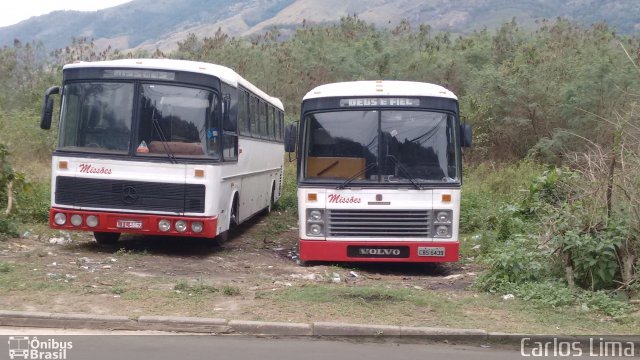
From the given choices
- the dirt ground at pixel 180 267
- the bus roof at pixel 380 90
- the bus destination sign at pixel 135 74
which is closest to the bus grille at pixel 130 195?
the dirt ground at pixel 180 267

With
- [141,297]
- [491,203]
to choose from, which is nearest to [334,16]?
[491,203]

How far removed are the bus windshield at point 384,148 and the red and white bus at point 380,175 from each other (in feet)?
0.05

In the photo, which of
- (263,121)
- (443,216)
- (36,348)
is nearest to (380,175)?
(443,216)

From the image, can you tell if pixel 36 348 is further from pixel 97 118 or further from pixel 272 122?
pixel 272 122

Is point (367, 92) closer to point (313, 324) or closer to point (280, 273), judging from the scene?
point (280, 273)

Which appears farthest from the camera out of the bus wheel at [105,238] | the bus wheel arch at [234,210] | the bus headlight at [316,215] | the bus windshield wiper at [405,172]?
the bus wheel arch at [234,210]

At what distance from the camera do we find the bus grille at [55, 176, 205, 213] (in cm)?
1207

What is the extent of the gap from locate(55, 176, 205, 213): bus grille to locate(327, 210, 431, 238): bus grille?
2.28m

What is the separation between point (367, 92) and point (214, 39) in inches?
1125

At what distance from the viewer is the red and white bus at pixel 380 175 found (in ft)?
37.9

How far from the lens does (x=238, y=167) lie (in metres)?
14.4

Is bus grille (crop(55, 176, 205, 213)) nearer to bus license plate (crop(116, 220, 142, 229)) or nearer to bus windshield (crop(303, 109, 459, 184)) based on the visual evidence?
bus license plate (crop(116, 220, 142, 229))

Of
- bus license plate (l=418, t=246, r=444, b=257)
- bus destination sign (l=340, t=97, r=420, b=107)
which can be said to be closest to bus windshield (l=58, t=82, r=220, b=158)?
bus destination sign (l=340, t=97, r=420, b=107)

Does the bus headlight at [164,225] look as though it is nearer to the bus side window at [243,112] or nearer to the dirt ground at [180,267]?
the dirt ground at [180,267]
